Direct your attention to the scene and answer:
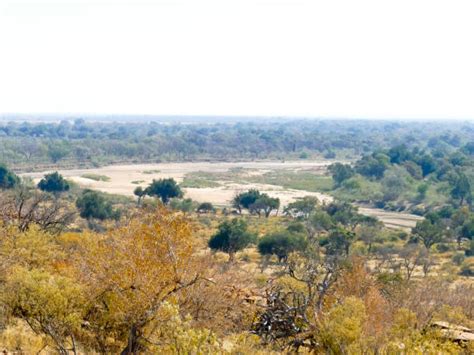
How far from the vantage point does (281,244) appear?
44.9 meters

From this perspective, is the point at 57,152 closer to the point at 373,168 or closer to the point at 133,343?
the point at 373,168

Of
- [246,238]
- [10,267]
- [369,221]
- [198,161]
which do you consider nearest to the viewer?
[10,267]

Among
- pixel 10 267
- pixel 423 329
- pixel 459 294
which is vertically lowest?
pixel 459 294

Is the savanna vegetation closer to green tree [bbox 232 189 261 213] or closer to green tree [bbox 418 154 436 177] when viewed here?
green tree [bbox 232 189 261 213]

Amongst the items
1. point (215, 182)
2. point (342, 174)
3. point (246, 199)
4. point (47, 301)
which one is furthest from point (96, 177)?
point (47, 301)

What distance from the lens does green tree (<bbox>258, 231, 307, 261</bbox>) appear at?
44594 mm

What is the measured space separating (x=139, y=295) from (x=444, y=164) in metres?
102

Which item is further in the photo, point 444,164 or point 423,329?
point 444,164

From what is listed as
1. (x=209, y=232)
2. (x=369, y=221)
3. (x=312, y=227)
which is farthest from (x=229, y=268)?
(x=369, y=221)

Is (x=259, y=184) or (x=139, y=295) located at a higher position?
(x=139, y=295)

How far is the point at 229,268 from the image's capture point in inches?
1168

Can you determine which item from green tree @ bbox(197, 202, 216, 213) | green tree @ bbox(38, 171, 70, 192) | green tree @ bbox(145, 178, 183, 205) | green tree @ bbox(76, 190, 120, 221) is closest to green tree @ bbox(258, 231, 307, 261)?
green tree @ bbox(76, 190, 120, 221)

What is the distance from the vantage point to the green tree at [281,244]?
4459 centimetres

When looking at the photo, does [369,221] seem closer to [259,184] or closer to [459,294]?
[459,294]
